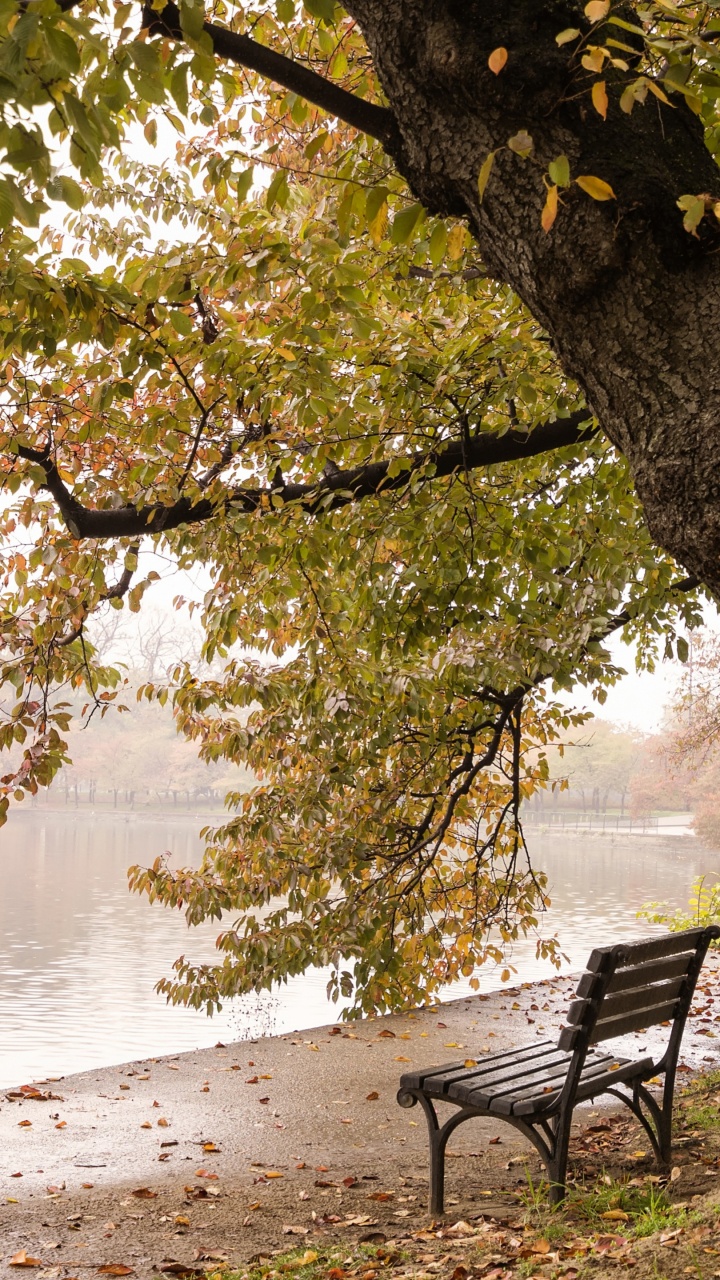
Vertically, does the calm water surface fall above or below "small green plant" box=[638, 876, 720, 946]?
below

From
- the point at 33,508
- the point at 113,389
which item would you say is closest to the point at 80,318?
the point at 113,389

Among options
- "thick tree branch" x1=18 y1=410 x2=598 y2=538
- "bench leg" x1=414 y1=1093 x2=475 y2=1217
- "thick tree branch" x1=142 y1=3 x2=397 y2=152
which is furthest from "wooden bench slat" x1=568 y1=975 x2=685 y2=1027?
"thick tree branch" x1=142 y1=3 x2=397 y2=152

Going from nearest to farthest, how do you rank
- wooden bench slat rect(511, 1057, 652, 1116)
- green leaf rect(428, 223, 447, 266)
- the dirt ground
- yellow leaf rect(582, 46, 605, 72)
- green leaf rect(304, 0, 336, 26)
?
yellow leaf rect(582, 46, 605, 72), green leaf rect(304, 0, 336, 26), green leaf rect(428, 223, 447, 266), wooden bench slat rect(511, 1057, 652, 1116), the dirt ground

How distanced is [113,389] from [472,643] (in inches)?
126

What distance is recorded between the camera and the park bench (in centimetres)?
442

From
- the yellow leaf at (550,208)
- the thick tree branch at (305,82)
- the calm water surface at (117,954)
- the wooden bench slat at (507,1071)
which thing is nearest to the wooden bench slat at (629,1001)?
the wooden bench slat at (507,1071)

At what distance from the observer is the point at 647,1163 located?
5129mm

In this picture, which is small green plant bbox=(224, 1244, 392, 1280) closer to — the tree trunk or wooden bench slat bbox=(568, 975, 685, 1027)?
wooden bench slat bbox=(568, 975, 685, 1027)

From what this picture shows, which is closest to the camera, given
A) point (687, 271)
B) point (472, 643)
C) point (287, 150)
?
point (687, 271)

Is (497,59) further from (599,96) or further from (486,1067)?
(486,1067)

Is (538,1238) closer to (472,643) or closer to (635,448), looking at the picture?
(635,448)

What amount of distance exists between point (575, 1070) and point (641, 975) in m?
0.57

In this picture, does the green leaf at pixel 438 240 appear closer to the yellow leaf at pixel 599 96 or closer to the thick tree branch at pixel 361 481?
the yellow leaf at pixel 599 96

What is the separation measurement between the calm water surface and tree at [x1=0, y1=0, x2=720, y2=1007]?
8.83 ft
